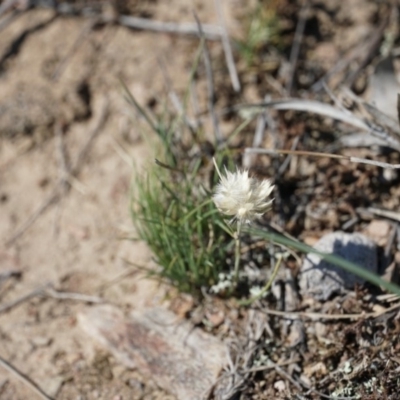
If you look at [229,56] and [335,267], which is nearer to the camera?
[335,267]

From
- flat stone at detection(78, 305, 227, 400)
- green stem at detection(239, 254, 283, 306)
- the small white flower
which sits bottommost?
flat stone at detection(78, 305, 227, 400)

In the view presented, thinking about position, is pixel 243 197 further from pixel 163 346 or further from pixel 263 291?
pixel 163 346

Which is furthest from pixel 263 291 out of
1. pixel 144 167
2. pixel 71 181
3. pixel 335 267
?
pixel 71 181

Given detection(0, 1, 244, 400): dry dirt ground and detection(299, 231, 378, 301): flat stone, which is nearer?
detection(299, 231, 378, 301): flat stone

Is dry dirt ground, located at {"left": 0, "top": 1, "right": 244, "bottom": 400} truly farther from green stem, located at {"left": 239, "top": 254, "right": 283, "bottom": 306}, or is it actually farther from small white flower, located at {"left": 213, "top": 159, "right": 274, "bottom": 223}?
small white flower, located at {"left": 213, "top": 159, "right": 274, "bottom": 223}

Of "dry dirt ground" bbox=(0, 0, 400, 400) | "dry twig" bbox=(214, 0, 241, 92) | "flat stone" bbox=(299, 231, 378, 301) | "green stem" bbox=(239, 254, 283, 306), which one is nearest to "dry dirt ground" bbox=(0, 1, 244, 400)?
"dry dirt ground" bbox=(0, 0, 400, 400)

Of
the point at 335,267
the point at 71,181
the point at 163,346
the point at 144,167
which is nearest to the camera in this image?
the point at 335,267
